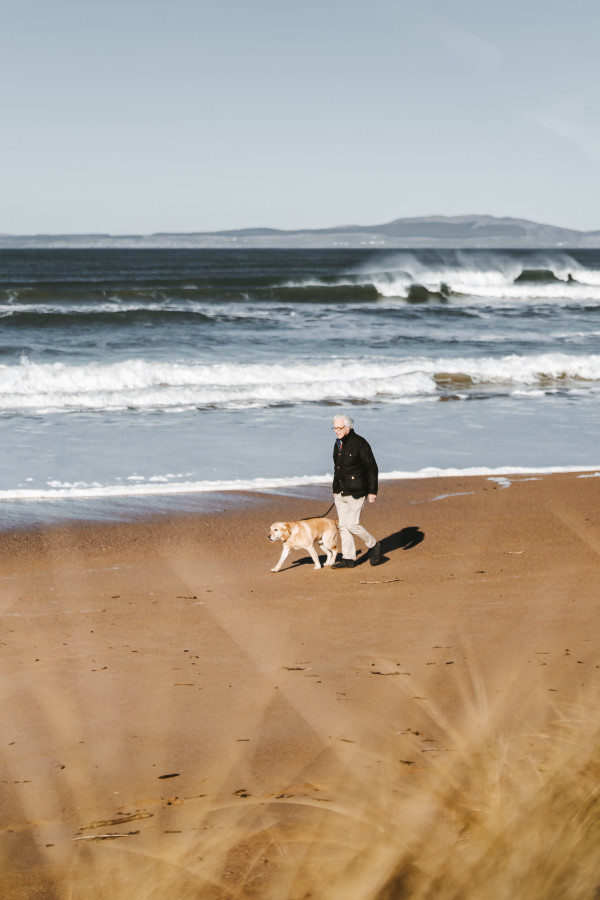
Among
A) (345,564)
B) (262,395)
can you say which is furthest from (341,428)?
→ (262,395)

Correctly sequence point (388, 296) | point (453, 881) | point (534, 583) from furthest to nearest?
point (388, 296) < point (534, 583) < point (453, 881)

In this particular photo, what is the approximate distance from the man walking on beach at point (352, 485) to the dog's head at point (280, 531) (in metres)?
0.52

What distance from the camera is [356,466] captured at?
7945 millimetres

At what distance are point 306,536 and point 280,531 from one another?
233 millimetres

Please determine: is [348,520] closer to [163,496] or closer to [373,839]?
[163,496]

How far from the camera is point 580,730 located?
4676mm

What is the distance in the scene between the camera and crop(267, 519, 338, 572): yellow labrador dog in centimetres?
775

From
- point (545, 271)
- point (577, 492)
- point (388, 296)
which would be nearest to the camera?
point (577, 492)

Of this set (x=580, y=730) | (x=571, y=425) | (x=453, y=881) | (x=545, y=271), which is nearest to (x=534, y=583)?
(x=580, y=730)

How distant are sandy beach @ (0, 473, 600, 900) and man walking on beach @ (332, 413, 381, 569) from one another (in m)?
0.19

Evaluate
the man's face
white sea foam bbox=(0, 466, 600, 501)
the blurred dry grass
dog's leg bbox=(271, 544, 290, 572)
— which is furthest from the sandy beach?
white sea foam bbox=(0, 466, 600, 501)

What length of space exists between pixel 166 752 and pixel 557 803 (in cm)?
188

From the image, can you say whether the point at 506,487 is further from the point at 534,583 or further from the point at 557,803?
the point at 557,803

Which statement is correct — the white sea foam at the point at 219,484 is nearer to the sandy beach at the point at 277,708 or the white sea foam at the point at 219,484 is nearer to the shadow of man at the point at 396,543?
the sandy beach at the point at 277,708
